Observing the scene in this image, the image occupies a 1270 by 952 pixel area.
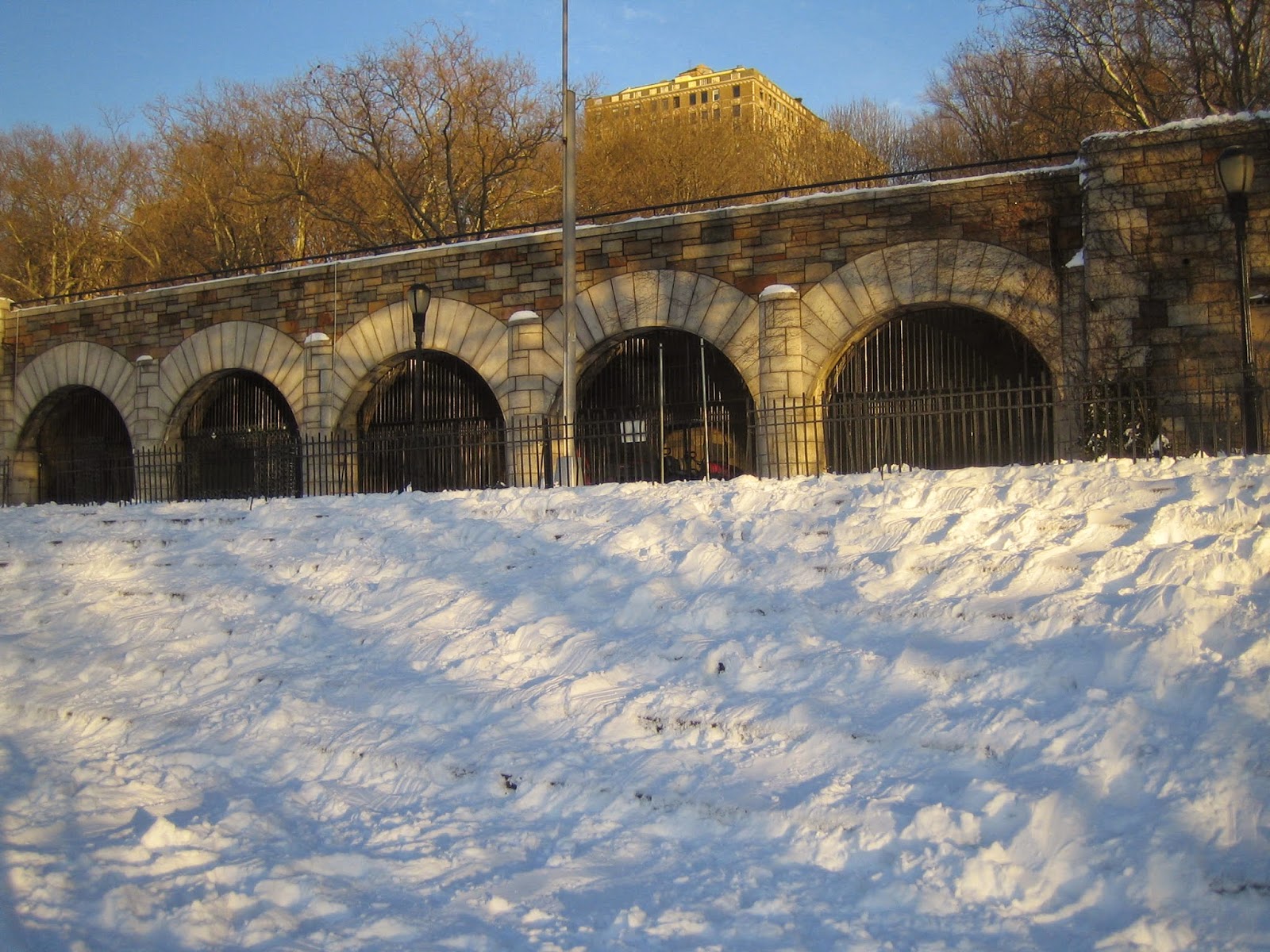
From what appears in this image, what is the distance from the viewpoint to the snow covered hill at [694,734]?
13.5 feet

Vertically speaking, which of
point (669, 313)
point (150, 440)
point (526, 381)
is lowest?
point (150, 440)

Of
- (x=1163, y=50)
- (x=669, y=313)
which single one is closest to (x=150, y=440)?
(x=669, y=313)

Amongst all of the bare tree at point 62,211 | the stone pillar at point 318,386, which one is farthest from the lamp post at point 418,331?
the bare tree at point 62,211

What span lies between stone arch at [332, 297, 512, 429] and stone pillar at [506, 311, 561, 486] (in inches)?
5.8

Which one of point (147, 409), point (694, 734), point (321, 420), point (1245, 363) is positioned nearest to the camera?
point (694, 734)

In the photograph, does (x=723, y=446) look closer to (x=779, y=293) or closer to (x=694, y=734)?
(x=779, y=293)

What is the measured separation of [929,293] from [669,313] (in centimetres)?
362

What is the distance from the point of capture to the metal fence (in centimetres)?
1211

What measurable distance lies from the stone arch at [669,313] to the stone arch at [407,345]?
0.94m

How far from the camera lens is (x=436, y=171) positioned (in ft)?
97.8

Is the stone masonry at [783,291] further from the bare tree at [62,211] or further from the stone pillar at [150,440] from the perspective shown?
the bare tree at [62,211]

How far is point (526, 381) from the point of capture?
16.2m

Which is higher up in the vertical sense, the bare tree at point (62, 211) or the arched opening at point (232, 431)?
the bare tree at point (62, 211)

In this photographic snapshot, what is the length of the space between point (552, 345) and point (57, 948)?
41.8 feet
